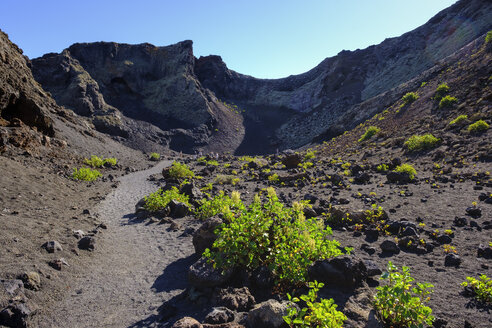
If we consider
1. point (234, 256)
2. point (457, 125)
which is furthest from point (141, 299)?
point (457, 125)

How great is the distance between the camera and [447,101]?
65.6 ft

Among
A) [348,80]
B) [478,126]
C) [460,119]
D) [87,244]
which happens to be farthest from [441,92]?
[348,80]

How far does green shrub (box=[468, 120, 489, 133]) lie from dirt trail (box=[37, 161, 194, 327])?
15.9 metres

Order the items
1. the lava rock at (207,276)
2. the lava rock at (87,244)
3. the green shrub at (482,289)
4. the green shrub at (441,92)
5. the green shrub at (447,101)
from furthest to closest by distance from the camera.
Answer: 1. the green shrub at (441,92)
2. the green shrub at (447,101)
3. the lava rock at (87,244)
4. the lava rock at (207,276)
5. the green shrub at (482,289)

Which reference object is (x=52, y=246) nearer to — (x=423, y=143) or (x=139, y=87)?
(x=423, y=143)

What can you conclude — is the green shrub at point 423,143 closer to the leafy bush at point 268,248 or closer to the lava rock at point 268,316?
the leafy bush at point 268,248

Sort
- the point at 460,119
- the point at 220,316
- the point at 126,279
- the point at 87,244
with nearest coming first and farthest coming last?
1. the point at 220,316
2. the point at 126,279
3. the point at 87,244
4. the point at 460,119

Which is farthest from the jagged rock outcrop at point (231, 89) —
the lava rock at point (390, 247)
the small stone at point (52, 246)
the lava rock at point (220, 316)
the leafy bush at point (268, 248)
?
the small stone at point (52, 246)

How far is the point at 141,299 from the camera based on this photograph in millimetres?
4625

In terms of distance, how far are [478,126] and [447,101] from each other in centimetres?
735

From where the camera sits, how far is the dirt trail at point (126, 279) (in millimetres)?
4105

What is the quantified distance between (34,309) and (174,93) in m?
62.3

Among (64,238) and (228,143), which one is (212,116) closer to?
(228,143)

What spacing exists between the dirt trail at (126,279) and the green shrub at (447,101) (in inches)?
873
